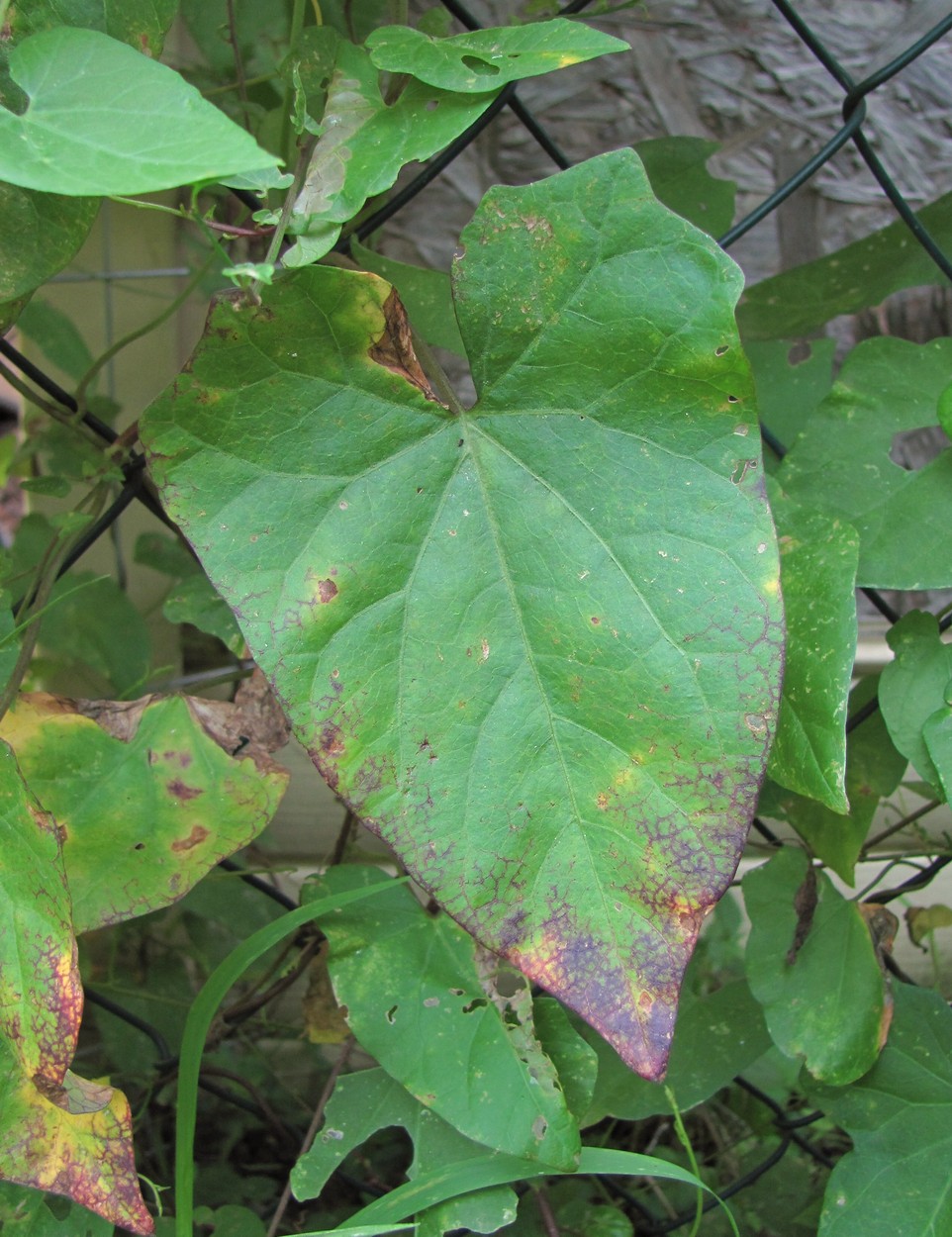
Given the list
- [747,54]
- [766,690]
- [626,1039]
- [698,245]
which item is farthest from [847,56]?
[626,1039]

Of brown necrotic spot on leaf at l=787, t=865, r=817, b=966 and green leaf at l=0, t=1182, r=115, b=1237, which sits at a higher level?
brown necrotic spot on leaf at l=787, t=865, r=817, b=966

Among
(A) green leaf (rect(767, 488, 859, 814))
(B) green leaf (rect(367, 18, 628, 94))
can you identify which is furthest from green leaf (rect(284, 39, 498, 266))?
(A) green leaf (rect(767, 488, 859, 814))

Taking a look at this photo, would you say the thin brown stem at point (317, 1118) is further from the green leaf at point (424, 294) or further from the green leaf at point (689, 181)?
the green leaf at point (689, 181)

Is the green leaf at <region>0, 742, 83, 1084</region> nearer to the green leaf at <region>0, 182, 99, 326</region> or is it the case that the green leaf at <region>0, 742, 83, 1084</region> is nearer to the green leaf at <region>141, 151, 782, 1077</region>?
the green leaf at <region>141, 151, 782, 1077</region>

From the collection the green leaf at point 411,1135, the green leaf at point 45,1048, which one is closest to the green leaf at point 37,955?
the green leaf at point 45,1048

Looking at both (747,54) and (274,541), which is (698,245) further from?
(747,54)

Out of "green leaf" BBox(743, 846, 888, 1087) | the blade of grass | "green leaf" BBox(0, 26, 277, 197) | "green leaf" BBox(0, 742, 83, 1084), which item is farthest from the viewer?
"green leaf" BBox(743, 846, 888, 1087)
